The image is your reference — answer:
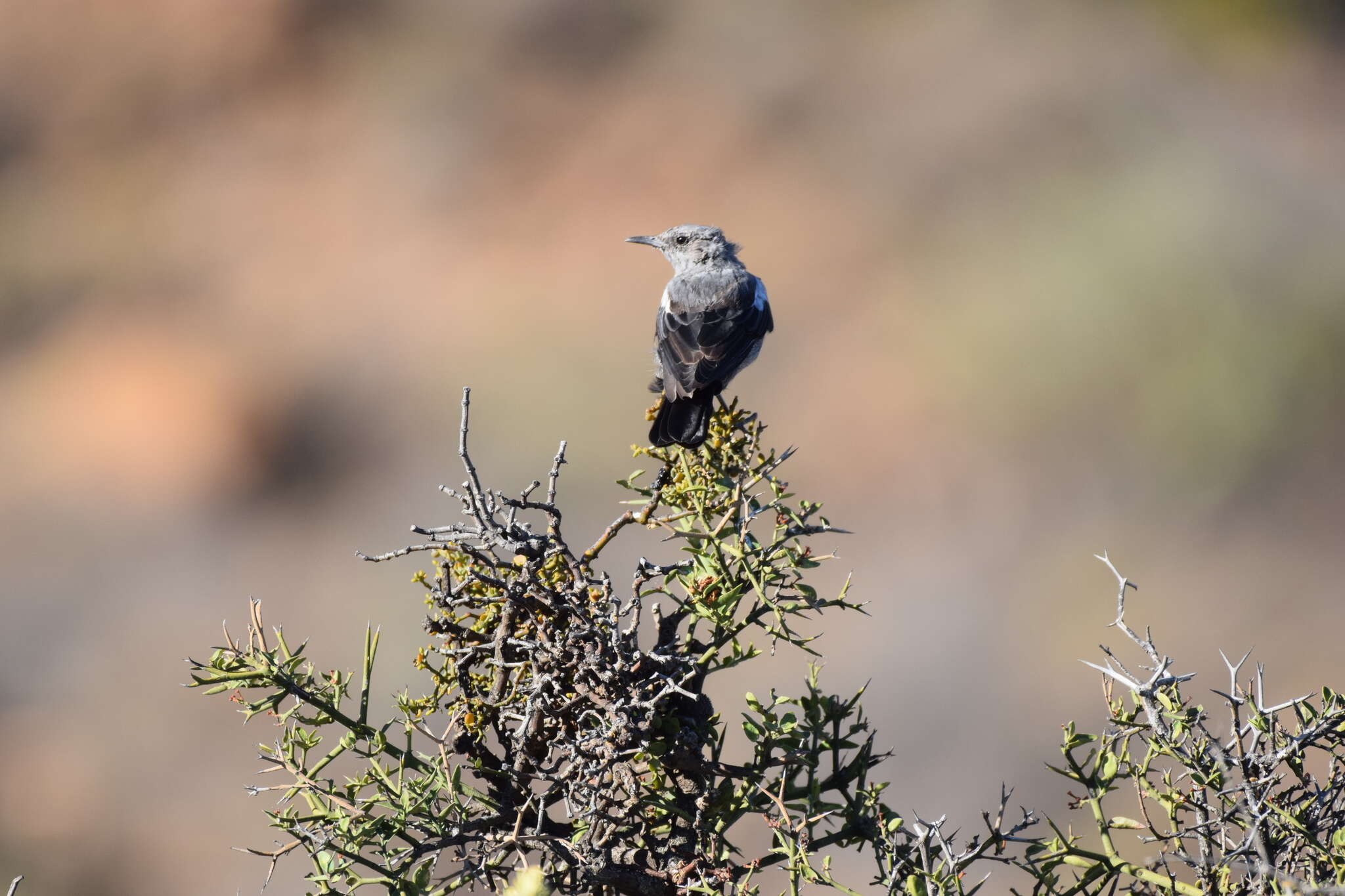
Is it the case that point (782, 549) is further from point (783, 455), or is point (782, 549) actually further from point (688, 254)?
point (688, 254)

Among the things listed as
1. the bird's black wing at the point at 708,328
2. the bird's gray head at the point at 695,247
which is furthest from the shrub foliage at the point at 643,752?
the bird's gray head at the point at 695,247

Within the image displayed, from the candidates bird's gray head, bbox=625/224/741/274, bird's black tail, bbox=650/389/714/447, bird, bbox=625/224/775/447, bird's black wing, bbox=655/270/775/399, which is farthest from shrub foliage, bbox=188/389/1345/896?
bird's gray head, bbox=625/224/741/274

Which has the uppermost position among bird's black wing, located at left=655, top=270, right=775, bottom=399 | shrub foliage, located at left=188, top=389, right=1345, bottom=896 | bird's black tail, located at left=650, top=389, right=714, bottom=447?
bird's black wing, located at left=655, top=270, right=775, bottom=399

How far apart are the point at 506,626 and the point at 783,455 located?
65 centimetres

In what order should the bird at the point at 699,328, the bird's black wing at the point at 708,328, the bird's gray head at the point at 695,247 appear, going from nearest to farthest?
the bird at the point at 699,328, the bird's black wing at the point at 708,328, the bird's gray head at the point at 695,247

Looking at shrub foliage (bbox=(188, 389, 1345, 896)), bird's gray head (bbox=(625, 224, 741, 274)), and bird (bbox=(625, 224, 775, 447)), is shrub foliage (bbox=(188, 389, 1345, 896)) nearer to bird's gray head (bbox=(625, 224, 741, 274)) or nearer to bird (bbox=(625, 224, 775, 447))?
bird (bbox=(625, 224, 775, 447))

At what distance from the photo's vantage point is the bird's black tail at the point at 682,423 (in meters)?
2.55

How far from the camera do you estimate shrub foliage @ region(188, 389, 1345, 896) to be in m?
1.81

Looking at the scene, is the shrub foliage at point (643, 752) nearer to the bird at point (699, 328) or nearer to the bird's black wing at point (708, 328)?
the bird at point (699, 328)

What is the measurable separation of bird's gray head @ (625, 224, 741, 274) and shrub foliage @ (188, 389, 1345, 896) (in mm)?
4007

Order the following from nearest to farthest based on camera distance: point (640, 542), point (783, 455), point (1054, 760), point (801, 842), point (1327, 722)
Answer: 1. point (1327, 722)
2. point (801, 842)
3. point (783, 455)
4. point (1054, 760)
5. point (640, 542)

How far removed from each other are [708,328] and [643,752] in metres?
2.73

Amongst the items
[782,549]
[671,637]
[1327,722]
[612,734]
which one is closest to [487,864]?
[612,734]

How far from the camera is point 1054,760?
28.6 feet
